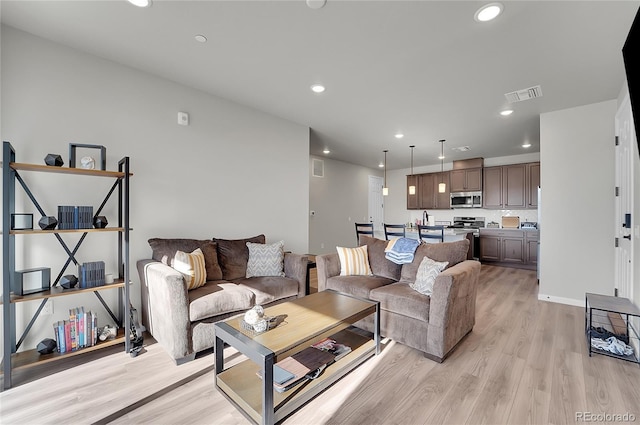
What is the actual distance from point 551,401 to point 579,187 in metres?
3.03

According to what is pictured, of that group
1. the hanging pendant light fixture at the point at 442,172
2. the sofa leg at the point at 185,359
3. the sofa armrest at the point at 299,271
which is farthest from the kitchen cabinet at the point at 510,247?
the sofa leg at the point at 185,359

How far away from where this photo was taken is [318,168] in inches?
260

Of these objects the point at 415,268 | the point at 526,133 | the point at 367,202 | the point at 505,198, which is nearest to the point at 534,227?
the point at 505,198

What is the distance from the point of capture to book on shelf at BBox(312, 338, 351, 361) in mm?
2209

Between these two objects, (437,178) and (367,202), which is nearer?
(437,178)

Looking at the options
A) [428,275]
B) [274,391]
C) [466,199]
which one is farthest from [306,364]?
[466,199]

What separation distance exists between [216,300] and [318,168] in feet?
15.4

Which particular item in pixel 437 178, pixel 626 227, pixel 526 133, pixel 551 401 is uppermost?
pixel 526 133

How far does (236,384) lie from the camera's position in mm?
1822

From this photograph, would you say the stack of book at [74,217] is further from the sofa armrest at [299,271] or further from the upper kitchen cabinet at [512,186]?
the upper kitchen cabinet at [512,186]

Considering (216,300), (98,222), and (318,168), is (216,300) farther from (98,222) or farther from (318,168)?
(318,168)

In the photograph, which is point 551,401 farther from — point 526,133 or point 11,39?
point 11,39

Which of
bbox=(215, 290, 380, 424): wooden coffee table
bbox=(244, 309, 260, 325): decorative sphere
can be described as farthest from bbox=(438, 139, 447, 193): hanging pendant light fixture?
bbox=(244, 309, 260, 325): decorative sphere

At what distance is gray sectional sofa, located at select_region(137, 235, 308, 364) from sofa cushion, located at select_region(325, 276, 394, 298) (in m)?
→ 0.36
